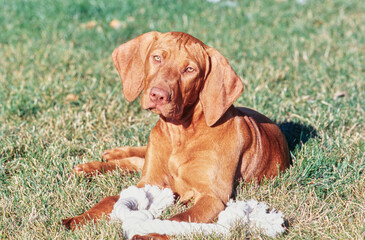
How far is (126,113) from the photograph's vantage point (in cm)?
559

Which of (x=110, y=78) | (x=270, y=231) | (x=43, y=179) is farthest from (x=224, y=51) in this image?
(x=270, y=231)

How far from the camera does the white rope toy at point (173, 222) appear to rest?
3.19m

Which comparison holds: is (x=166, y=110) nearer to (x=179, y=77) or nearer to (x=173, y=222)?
(x=179, y=77)

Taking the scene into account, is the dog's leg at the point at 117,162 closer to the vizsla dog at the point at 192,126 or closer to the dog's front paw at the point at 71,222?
the vizsla dog at the point at 192,126

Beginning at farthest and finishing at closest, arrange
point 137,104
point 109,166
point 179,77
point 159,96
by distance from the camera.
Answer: point 137,104, point 109,166, point 179,77, point 159,96

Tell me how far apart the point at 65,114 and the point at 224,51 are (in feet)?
8.94

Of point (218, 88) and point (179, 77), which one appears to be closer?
point (179, 77)

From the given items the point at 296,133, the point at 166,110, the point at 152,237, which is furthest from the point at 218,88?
the point at 296,133

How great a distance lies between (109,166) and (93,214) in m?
0.91

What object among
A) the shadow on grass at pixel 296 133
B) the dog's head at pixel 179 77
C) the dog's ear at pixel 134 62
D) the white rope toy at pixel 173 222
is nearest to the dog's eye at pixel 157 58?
the dog's head at pixel 179 77

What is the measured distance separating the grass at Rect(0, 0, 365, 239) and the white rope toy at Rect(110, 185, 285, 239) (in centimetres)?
8

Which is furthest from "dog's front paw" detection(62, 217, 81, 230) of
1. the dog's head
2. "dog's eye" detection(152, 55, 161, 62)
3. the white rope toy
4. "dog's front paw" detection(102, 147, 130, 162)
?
"dog's eye" detection(152, 55, 161, 62)

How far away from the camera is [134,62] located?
3.90 metres

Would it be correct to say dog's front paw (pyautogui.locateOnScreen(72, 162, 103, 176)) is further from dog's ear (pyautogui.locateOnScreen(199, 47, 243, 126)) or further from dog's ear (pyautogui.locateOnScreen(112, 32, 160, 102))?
dog's ear (pyautogui.locateOnScreen(199, 47, 243, 126))
